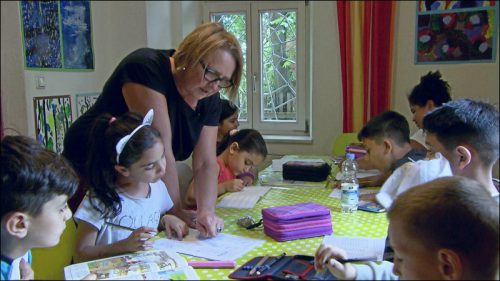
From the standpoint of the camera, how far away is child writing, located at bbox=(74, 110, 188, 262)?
4.49 feet

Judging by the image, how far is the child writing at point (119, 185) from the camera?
1.37 m

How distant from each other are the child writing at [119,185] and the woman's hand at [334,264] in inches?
19.2

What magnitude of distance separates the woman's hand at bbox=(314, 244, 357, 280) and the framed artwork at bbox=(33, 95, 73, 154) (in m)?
2.31

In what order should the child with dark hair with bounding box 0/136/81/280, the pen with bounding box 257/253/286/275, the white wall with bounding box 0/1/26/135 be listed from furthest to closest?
the white wall with bounding box 0/1/26/135 → the pen with bounding box 257/253/286/275 → the child with dark hair with bounding box 0/136/81/280

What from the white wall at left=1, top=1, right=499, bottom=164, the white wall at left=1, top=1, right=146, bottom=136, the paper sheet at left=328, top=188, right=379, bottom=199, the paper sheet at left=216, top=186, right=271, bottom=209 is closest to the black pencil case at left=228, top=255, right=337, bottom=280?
the paper sheet at left=216, top=186, right=271, bottom=209

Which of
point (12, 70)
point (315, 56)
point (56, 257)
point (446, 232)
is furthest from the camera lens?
point (315, 56)

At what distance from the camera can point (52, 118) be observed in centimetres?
312

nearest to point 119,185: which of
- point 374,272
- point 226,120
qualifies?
point 374,272

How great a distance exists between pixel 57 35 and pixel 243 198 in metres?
2.03

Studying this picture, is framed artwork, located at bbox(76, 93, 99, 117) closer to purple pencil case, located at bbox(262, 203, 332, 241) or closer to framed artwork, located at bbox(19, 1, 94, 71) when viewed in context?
framed artwork, located at bbox(19, 1, 94, 71)

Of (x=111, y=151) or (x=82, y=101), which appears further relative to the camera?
(x=82, y=101)

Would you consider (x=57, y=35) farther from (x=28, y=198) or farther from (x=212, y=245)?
(x=28, y=198)

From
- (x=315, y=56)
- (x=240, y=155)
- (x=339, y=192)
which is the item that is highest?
(x=315, y=56)

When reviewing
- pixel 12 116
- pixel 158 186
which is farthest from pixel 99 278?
pixel 12 116
